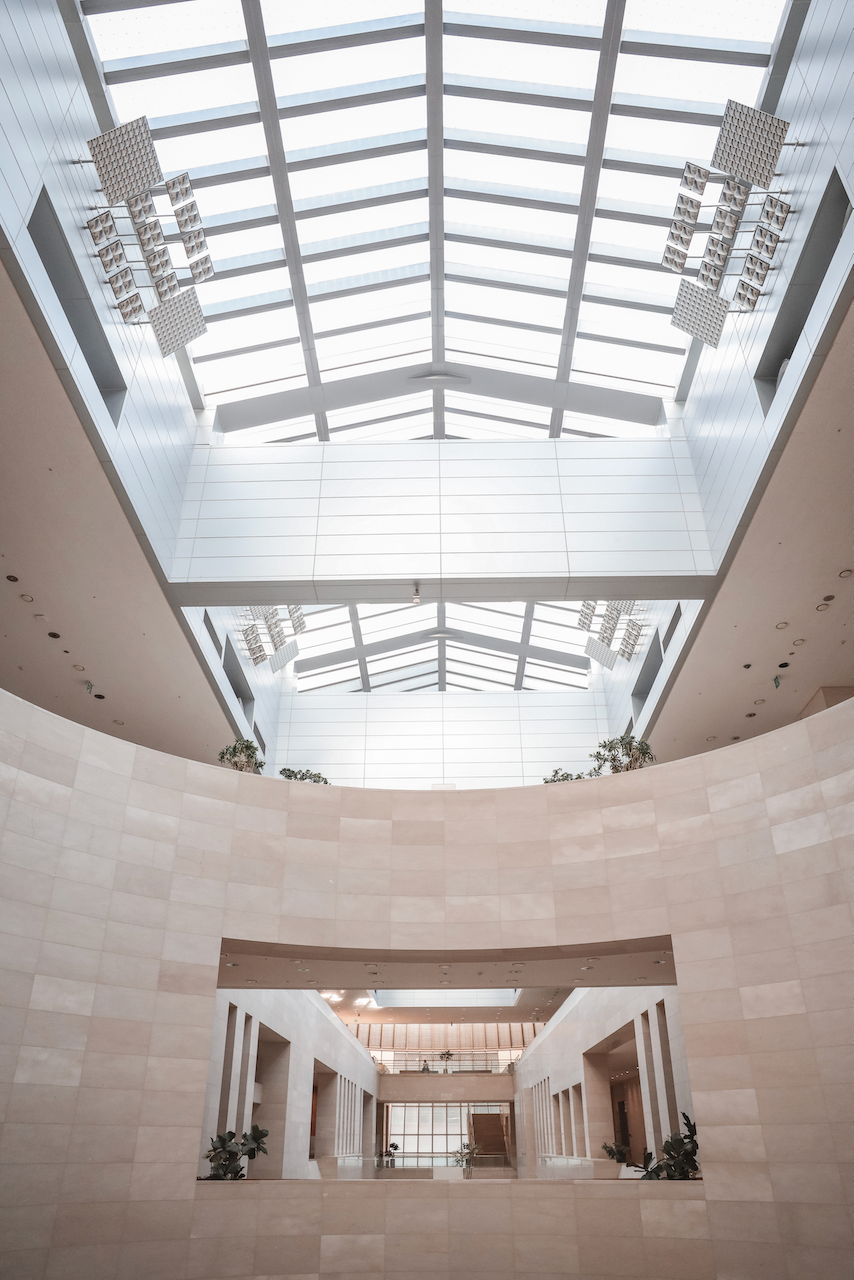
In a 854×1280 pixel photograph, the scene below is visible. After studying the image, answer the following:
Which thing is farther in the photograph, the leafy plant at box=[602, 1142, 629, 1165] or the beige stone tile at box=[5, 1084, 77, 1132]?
the leafy plant at box=[602, 1142, 629, 1165]

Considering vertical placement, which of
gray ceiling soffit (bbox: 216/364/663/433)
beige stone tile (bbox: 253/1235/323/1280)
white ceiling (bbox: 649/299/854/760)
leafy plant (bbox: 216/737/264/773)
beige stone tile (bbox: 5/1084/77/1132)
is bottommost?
beige stone tile (bbox: 253/1235/323/1280)

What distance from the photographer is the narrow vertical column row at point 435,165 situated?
1326 cm

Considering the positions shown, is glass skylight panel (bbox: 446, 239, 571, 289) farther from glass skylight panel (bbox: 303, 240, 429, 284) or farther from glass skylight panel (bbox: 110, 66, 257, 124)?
glass skylight panel (bbox: 110, 66, 257, 124)

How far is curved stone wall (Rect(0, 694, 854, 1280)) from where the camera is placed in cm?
1198

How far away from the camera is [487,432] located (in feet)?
73.2

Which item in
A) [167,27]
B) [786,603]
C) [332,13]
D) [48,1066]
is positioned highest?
[332,13]

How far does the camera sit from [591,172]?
1518 cm

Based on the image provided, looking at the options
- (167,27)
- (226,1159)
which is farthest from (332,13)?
(226,1159)

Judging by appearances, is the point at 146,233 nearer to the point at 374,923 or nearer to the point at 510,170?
the point at 510,170

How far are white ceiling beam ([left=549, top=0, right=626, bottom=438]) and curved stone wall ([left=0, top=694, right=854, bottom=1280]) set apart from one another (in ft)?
32.6

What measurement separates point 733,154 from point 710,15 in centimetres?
200

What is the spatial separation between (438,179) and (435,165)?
30 centimetres

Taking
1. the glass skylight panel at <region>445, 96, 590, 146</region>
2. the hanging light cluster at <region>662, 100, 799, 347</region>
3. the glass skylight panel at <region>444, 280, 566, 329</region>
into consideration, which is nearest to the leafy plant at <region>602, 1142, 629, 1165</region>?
the hanging light cluster at <region>662, 100, 799, 347</region>

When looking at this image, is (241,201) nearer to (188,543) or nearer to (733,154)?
(188,543)
